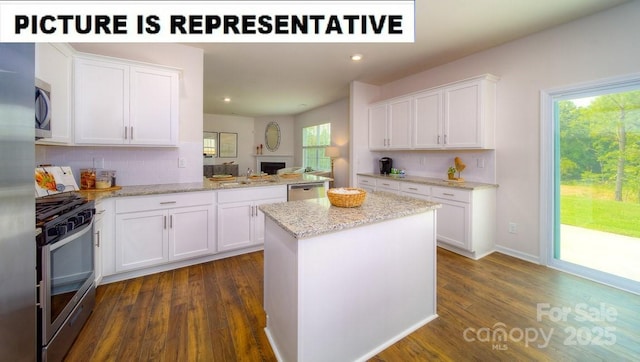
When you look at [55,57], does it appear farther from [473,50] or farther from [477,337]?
[473,50]

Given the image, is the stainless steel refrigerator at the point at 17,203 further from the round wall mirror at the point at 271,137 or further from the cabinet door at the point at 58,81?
the round wall mirror at the point at 271,137

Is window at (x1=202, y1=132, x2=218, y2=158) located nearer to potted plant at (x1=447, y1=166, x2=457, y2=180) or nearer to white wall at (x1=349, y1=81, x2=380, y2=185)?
white wall at (x1=349, y1=81, x2=380, y2=185)

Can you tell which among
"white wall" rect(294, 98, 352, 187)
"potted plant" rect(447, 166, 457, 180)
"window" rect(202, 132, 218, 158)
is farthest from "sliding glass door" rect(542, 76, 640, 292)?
"window" rect(202, 132, 218, 158)

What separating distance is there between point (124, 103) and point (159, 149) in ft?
1.95

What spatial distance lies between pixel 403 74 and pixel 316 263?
3.89 m

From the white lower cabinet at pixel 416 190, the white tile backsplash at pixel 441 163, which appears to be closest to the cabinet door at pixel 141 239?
the white lower cabinet at pixel 416 190

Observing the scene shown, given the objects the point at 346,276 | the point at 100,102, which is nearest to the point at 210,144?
the point at 100,102

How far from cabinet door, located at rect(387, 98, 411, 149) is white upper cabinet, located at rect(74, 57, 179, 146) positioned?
3069 millimetres

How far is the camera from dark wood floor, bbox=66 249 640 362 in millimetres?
1555

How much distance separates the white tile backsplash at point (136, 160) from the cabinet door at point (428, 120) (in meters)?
3.02

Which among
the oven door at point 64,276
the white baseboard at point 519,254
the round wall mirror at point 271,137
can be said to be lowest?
the white baseboard at point 519,254

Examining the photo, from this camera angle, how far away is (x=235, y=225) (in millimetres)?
2928

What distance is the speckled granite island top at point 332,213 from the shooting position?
4.17 ft

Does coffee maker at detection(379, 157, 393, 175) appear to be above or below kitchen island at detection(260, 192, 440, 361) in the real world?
above
